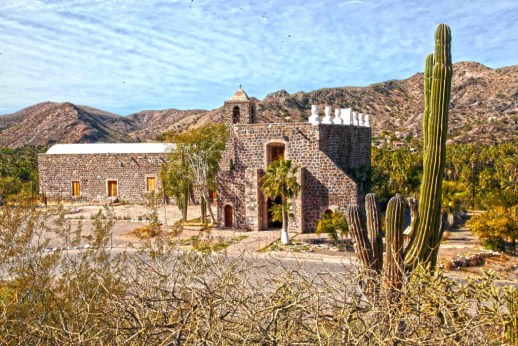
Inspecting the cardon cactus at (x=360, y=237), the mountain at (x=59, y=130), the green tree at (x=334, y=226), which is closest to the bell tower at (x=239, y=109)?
the green tree at (x=334, y=226)

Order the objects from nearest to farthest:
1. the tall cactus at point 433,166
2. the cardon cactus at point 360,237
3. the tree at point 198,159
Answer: the cardon cactus at point 360,237 → the tall cactus at point 433,166 → the tree at point 198,159

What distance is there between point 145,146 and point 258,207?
14102mm

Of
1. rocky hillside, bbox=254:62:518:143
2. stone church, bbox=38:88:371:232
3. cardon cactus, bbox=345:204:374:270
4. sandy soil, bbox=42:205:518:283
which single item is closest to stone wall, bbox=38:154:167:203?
sandy soil, bbox=42:205:518:283

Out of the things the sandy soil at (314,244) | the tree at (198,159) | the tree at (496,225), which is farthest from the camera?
the tree at (198,159)

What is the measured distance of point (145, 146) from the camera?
3175cm

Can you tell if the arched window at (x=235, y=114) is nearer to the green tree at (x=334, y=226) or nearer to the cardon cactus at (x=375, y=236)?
the green tree at (x=334, y=226)

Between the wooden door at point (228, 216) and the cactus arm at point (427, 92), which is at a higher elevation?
the cactus arm at point (427, 92)

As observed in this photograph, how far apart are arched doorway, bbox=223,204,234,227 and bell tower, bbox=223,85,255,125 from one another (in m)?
4.25

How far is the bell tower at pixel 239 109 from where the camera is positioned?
22.6m

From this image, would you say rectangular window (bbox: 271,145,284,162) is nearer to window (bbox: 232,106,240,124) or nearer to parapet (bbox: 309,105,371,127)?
parapet (bbox: 309,105,371,127)

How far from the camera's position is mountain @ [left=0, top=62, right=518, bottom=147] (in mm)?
61438

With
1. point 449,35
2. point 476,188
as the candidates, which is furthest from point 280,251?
point 476,188

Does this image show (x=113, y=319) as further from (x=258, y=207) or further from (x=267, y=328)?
(x=258, y=207)

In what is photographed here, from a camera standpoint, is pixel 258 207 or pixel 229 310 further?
pixel 258 207
